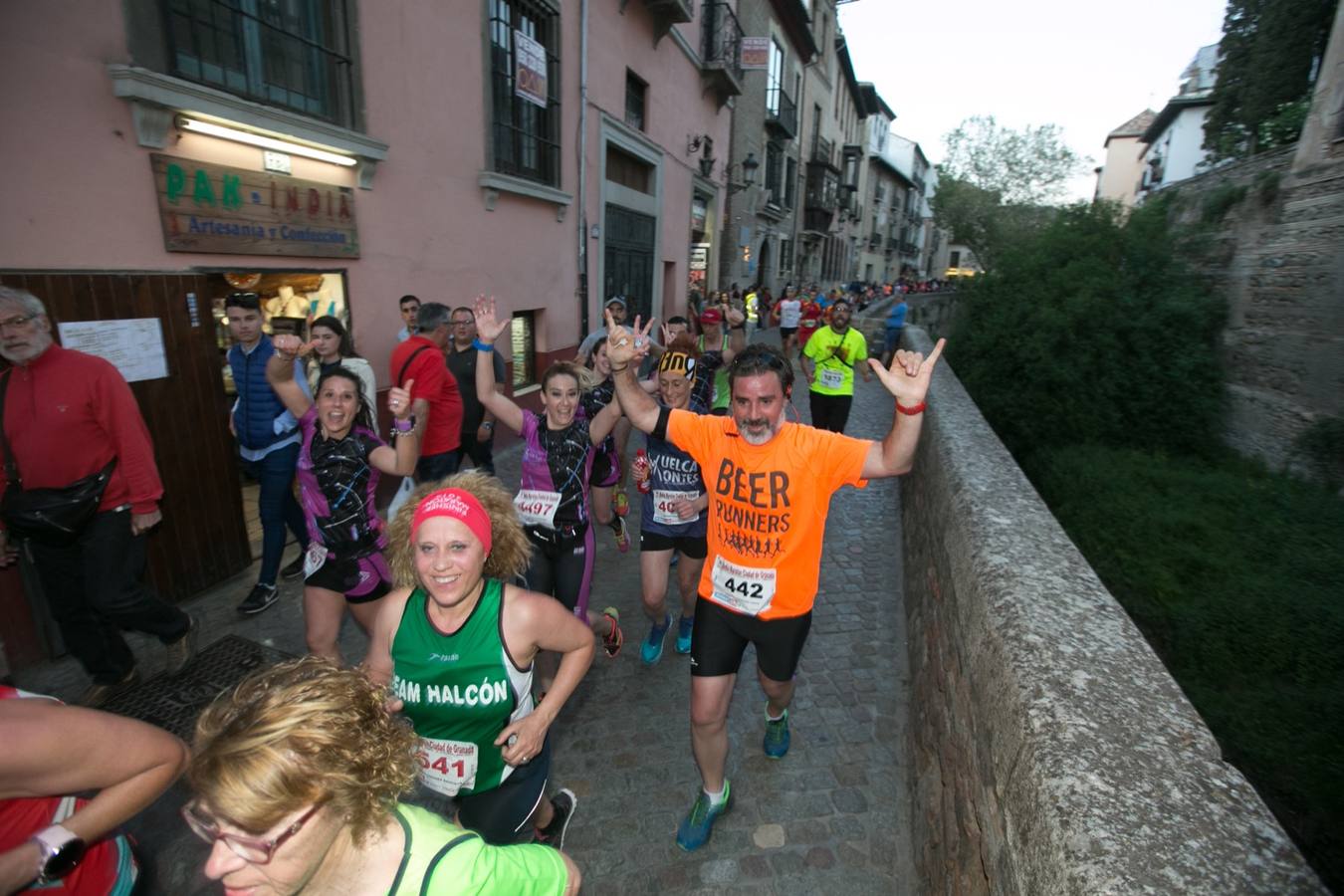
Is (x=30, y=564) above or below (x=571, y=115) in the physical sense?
below

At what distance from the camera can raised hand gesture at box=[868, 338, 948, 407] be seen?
253cm

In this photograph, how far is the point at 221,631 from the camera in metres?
4.47

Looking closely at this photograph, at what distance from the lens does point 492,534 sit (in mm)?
2443

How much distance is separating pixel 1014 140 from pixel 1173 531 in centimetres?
3823

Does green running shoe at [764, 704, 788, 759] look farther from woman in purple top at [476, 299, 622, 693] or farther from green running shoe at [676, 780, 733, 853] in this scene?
woman in purple top at [476, 299, 622, 693]

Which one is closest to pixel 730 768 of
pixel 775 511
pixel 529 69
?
pixel 775 511

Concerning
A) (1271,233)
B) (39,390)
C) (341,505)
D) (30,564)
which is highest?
(1271,233)

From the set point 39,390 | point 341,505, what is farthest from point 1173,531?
point 39,390

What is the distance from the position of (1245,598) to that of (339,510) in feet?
21.4

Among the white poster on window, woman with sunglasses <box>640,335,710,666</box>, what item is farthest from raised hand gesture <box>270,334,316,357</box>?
the white poster on window

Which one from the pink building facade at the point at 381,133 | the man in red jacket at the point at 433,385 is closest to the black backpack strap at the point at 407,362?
the man in red jacket at the point at 433,385

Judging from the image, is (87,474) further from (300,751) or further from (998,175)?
(998,175)

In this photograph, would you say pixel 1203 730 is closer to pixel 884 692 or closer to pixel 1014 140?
pixel 884 692

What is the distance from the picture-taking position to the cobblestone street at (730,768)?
279 centimetres
